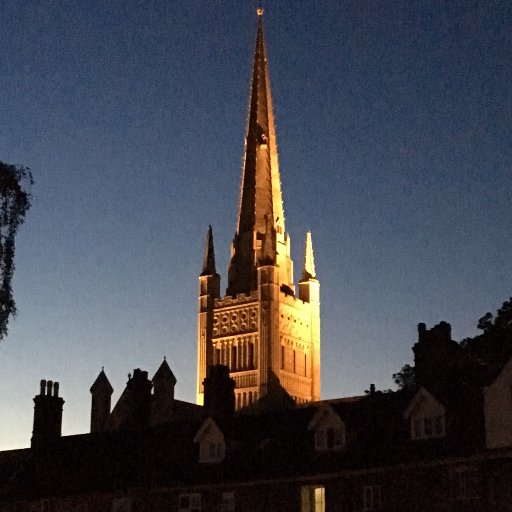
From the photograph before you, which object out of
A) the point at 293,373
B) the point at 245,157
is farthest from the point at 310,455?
the point at 245,157

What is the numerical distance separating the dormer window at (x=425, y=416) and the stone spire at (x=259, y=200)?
9922 centimetres

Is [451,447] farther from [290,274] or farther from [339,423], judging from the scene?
[290,274]

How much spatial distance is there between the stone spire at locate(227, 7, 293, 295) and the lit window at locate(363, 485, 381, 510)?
99.6 metres

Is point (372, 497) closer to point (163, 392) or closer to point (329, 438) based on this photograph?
point (329, 438)

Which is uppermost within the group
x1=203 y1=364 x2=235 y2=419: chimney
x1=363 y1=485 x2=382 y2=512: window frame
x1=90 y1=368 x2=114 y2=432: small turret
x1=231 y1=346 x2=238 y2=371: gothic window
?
x1=231 y1=346 x2=238 y2=371: gothic window

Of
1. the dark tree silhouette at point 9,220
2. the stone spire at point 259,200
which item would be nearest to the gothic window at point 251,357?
the stone spire at point 259,200

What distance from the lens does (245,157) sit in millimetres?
155500

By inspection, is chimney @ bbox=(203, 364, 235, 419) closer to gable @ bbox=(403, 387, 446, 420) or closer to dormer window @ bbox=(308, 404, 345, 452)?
dormer window @ bbox=(308, 404, 345, 452)

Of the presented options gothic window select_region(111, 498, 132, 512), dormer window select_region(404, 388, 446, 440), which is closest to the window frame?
dormer window select_region(404, 388, 446, 440)

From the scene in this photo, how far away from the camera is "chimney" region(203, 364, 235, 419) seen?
55.0 meters

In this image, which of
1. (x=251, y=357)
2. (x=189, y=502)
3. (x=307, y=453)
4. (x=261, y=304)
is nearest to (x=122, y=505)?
(x=189, y=502)

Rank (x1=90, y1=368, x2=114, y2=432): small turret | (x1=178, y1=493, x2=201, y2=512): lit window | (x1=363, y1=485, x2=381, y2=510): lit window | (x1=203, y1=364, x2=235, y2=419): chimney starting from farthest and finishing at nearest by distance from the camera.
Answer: (x1=90, y1=368, x2=114, y2=432): small turret → (x1=203, y1=364, x2=235, y2=419): chimney → (x1=178, y1=493, x2=201, y2=512): lit window → (x1=363, y1=485, x2=381, y2=510): lit window

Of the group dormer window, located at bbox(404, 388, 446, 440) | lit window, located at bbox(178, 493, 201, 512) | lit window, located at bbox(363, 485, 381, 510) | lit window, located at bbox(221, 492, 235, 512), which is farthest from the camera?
lit window, located at bbox(178, 493, 201, 512)

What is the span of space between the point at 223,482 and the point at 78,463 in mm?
10981
